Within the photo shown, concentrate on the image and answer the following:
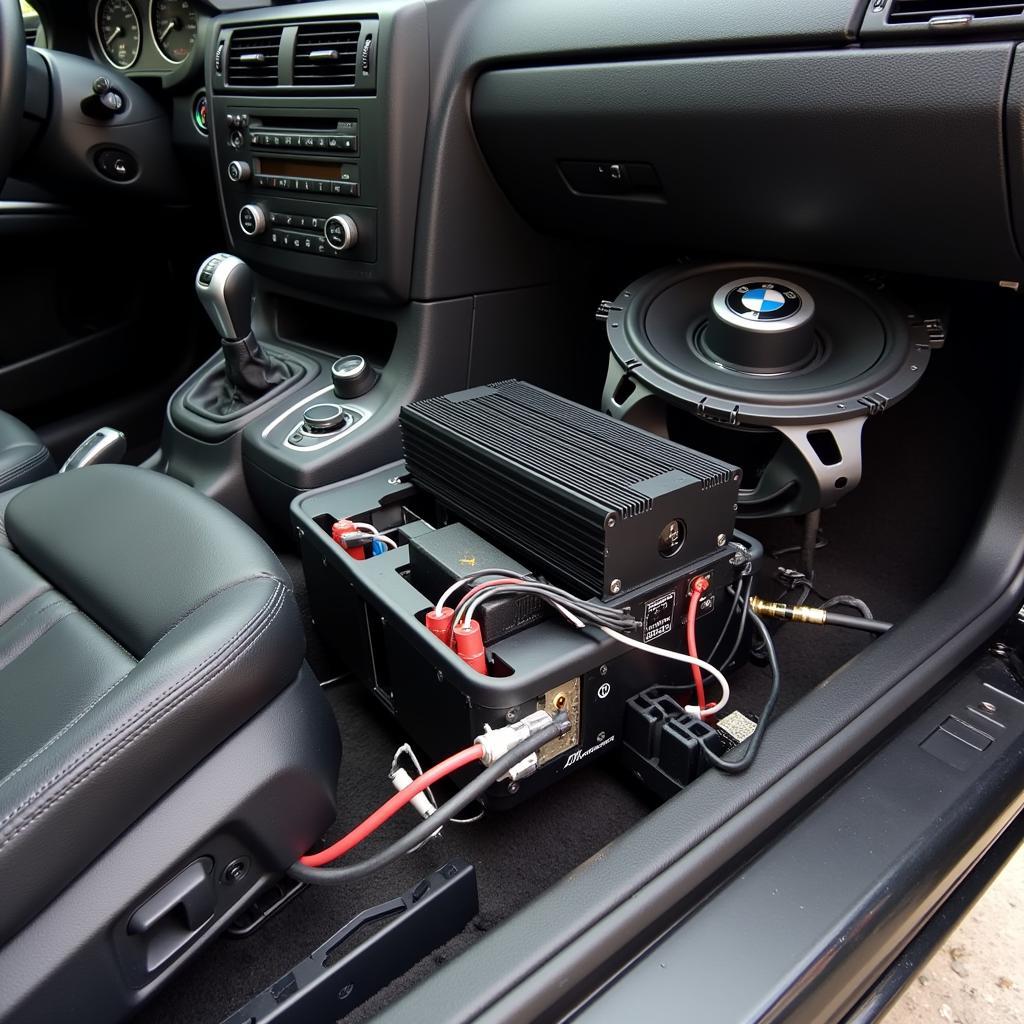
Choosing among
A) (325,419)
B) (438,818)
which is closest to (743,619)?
(438,818)

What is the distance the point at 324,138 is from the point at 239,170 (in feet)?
0.92

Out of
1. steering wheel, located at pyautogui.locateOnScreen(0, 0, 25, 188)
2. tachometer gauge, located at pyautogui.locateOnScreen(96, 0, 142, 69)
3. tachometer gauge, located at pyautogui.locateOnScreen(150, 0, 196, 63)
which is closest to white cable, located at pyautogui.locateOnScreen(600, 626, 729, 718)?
steering wheel, located at pyautogui.locateOnScreen(0, 0, 25, 188)

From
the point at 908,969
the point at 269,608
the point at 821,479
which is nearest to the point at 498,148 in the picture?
the point at 821,479

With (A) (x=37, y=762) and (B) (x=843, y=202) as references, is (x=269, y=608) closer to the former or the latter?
(A) (x=37, y=762)

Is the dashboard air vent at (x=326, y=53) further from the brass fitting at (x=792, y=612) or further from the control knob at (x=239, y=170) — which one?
the brass fitting at (x=792, y=612)

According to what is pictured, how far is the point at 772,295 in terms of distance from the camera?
1.07 m

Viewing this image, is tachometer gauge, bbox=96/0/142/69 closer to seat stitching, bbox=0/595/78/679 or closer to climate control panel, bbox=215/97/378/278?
climate control panel, bbox=215/97/378/278

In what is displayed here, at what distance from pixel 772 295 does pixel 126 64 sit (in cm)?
161

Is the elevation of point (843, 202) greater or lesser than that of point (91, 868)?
greater

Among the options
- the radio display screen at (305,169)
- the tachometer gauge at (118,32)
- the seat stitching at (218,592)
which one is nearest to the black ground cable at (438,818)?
the seat stitching at (218,592)

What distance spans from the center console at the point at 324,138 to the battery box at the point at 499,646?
0.50 m

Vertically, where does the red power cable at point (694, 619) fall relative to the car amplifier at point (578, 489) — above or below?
below

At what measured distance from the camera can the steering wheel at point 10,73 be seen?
3.85 feet

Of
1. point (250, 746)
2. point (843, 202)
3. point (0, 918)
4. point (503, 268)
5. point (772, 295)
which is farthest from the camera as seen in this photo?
point (503, 268)
